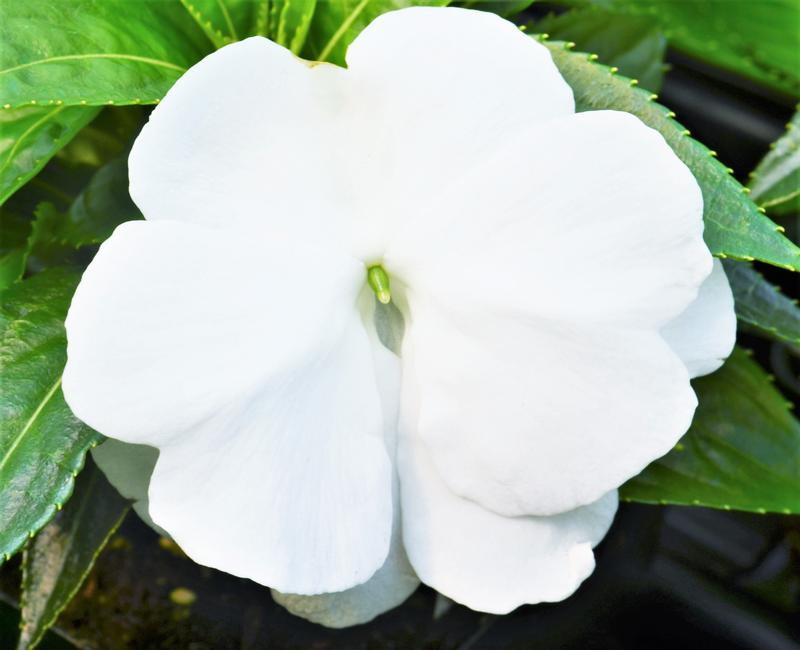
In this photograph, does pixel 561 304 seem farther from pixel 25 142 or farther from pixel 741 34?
pixel 741 34

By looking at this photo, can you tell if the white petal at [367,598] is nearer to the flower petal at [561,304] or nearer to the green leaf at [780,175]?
the flower petal at [561,304]

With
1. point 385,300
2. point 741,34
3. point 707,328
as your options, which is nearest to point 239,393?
point 385,300

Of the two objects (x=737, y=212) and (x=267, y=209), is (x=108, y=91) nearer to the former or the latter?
(x=267, y=209)

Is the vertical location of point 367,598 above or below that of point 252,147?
below

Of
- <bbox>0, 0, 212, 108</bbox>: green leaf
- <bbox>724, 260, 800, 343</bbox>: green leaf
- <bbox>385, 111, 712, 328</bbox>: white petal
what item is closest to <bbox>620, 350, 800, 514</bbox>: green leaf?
<bbox>724, 260, 800, 343</bbox>: green leaf

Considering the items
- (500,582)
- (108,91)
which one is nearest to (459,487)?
(500,582)

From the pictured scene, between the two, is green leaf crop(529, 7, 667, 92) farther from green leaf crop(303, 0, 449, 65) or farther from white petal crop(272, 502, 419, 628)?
white petal crop(272, 502, 419, 628)
